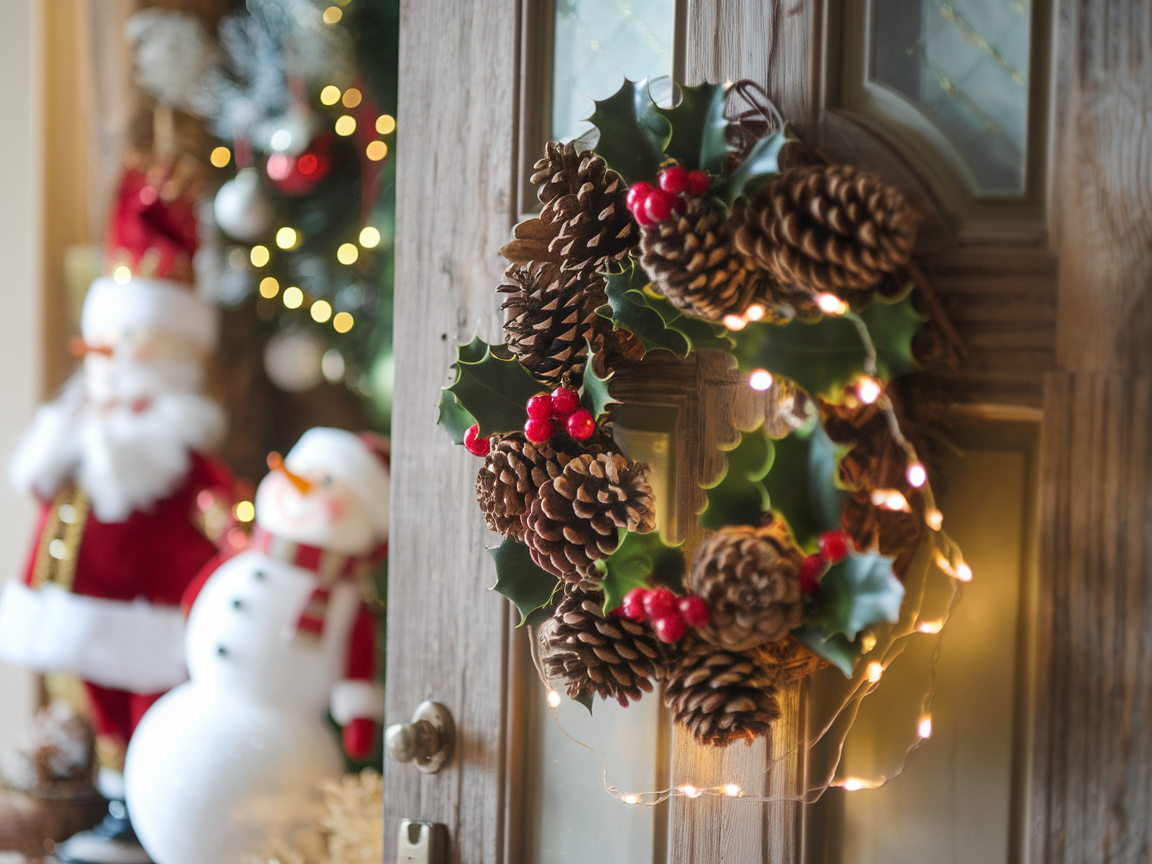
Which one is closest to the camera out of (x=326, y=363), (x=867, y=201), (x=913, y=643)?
(x=867, y=201)

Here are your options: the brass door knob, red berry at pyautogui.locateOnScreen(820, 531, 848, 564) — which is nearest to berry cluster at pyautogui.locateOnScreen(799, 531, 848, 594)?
red berry at pyautogui.locateOnScreen(820, 531, 848, 564)

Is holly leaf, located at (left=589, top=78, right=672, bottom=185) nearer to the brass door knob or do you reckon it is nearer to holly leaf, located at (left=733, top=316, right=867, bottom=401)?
holly leaf, located at (left=733, top=316, right=867, bottom=401)

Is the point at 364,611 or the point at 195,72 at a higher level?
the point at 195,72

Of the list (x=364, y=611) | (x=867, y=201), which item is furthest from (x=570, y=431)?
(x=364, y=611)

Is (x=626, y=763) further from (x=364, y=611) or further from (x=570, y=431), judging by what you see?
(x=364, y=611)

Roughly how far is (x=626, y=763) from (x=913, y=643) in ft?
0.87

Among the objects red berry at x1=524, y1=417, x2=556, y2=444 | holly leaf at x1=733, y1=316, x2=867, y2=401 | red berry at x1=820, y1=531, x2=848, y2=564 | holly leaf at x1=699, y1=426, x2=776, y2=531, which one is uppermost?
holly leaf at x1=733, y1=316, x2=867, y2=401

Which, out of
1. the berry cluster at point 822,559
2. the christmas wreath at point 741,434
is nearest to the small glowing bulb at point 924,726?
the christmas wreath at point 741,434

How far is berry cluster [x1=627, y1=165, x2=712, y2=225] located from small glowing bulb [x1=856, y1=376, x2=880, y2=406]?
0.58ft

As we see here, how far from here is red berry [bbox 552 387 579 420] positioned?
68cm

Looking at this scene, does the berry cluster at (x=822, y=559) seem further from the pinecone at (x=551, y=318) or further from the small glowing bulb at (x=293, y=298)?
the small glowing bulb at (x=293, y=298)

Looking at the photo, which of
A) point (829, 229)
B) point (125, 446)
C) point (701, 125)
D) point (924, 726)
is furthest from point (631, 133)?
point (125, 446)

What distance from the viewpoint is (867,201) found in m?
0.58

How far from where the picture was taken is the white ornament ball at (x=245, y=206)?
136cm
